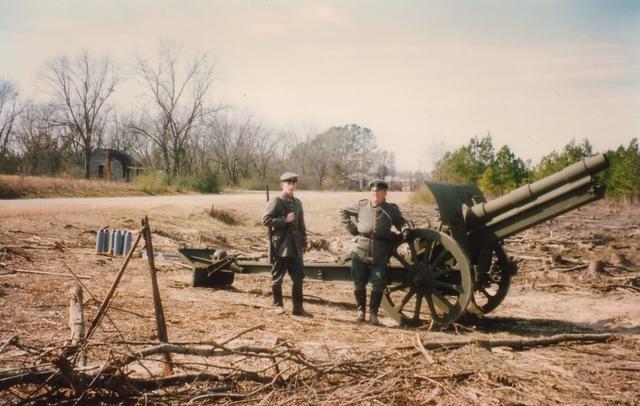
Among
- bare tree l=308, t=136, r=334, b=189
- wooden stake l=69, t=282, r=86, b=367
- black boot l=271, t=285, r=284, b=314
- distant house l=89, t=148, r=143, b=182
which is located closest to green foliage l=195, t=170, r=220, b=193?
distant house l=89, t=148, r=143, b=182

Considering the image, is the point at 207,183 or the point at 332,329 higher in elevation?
the point at 207,183

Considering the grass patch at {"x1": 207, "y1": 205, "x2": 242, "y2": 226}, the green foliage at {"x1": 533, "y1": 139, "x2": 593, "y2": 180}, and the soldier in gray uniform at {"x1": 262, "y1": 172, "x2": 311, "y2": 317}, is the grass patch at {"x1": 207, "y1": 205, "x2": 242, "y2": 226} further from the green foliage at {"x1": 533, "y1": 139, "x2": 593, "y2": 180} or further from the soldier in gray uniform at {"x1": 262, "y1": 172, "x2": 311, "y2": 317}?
the green foliage at {"x1": 533, "y1": 139, "x2": 593, "y2": 180}

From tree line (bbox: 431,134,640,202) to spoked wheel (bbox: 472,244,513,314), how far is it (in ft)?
99.8

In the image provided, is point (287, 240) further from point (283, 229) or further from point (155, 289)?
point (155, 289)

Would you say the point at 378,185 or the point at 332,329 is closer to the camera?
the point at 332,329

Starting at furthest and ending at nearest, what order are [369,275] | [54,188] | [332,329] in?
[54,188] → [369,275] → [332,329]

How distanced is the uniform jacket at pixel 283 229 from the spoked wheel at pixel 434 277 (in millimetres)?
1347

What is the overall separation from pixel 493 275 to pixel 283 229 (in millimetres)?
3056

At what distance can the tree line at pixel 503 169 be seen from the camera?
121 ft

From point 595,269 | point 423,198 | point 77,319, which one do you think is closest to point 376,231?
point 77,319

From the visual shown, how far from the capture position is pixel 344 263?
7.14m

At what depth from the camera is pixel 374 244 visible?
21.0ft

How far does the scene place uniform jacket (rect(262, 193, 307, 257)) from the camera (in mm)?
6738

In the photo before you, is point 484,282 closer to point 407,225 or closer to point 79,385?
point 407,225
